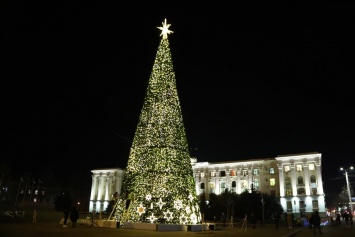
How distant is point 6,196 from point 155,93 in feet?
254

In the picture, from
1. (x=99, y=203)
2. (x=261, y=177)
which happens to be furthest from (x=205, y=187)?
(x=99, y=203)

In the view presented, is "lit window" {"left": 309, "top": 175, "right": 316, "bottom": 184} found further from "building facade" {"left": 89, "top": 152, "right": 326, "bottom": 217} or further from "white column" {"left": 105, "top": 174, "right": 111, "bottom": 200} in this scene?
"white column" {"left": 105, "top": 174, "right": 111, "bottom": 200}

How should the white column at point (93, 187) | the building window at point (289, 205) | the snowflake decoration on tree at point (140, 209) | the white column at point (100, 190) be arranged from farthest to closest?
the white column at point (93, 187), the white column at point (100, 190), the building window at point (289, 205), the snowflake decoration on tree at point (140, 209)

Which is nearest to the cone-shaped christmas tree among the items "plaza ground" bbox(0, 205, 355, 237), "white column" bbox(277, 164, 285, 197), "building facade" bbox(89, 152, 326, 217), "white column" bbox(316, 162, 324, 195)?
"plaza ground" bbox(0, 205, 355, 237)

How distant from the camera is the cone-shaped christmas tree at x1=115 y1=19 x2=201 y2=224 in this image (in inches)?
766

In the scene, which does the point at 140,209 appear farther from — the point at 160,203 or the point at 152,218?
the point at 160,203

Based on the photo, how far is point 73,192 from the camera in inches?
3932

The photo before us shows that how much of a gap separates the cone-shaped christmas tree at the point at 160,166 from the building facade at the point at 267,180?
5171cm

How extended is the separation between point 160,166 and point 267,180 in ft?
229

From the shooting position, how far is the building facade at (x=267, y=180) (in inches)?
3007

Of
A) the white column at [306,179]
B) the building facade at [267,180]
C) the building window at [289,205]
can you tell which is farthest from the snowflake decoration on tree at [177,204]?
the building window at [289,205]

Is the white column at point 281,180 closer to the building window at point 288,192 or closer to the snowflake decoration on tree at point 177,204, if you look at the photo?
the building window at point 288,192

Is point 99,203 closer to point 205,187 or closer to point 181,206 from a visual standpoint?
point 205,187

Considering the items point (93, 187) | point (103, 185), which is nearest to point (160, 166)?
point (103, 185)
